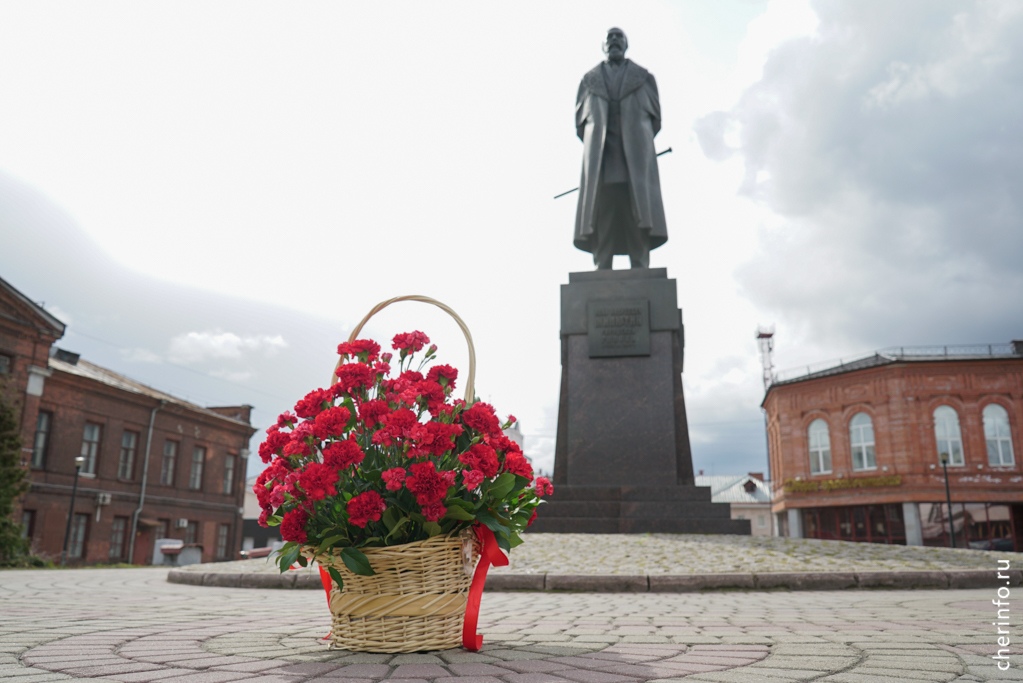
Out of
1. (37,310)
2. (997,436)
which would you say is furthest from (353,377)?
(997,436)

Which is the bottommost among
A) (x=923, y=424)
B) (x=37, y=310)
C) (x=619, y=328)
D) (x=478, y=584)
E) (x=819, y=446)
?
(x=478, y=584)

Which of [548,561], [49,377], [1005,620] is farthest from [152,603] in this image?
[49,377]

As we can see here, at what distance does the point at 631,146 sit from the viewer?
463 inches

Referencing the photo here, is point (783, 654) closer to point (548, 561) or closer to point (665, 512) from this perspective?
point (548, 561)

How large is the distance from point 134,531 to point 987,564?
30015mm

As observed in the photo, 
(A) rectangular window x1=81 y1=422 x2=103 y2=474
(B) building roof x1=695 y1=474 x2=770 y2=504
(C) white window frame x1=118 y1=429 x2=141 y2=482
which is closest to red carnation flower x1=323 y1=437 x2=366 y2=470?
(A) rectangular window x1=81 y1=422 x2=103 y2=474

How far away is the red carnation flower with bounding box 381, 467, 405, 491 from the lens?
296cm

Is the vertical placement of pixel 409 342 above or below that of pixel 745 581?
above

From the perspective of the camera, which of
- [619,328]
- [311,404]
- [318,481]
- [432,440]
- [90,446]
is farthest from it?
[90,446]

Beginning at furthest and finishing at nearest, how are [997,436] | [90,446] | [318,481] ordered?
[997,436], [90,446], [318,481]

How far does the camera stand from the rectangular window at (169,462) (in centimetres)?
3266

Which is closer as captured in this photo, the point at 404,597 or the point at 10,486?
the point at 404,597

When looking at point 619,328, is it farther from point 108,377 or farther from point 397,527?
point 108,377

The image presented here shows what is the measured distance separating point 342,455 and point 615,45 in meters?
10.9
